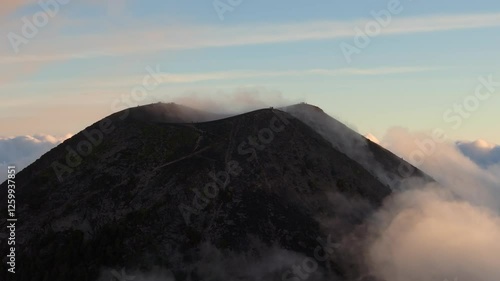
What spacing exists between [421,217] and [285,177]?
4598 centimetres

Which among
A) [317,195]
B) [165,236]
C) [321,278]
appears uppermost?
[317,195]

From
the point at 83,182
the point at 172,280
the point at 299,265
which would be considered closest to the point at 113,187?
the point at 83,182

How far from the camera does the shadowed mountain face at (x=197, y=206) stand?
15925 centimetres

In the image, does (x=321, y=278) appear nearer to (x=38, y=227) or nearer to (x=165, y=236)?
(x=165, y=236)

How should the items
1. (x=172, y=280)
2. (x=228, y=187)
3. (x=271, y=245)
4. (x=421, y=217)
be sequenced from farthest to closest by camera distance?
(x=421, y=217), (x=228, y=187), (x=271, y=245), (x=172, y=280)

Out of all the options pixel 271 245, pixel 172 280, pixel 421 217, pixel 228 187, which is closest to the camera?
pixel 172 280

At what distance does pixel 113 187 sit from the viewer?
177875mm

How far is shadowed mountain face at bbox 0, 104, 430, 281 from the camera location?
522 ft

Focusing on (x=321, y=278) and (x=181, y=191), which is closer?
(x=321, y=278)

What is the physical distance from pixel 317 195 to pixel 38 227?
76463 mm

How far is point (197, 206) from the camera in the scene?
170875mm

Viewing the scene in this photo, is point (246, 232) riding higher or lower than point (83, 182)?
lower

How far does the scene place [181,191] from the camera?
173 meters

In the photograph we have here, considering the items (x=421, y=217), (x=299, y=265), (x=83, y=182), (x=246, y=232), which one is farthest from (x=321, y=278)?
(x=83, y=182)
